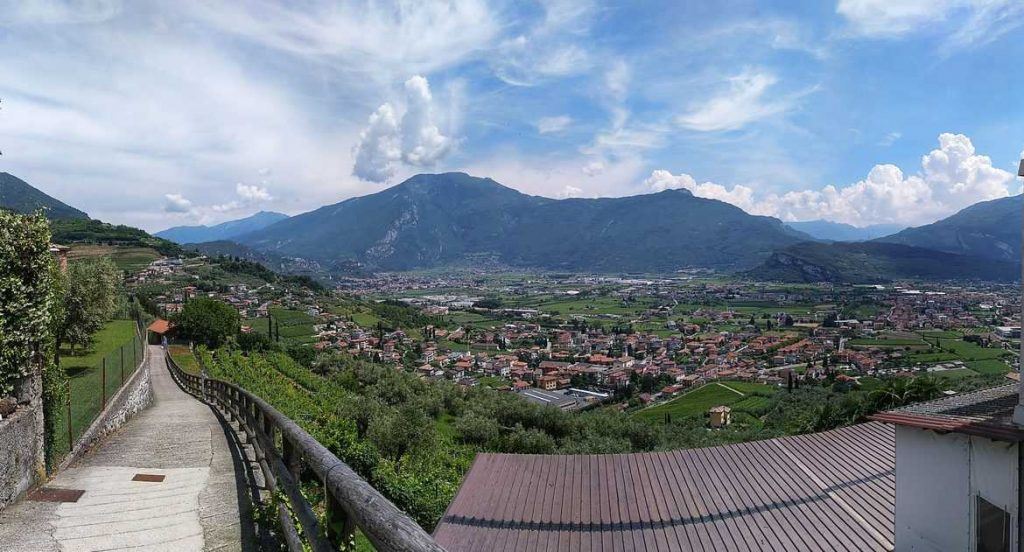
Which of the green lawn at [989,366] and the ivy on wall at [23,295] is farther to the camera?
the green lawn at [989,366]

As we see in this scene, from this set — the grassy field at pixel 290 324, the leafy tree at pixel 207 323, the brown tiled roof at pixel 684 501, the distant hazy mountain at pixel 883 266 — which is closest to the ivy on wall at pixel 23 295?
the brown tiled roof at pixel 684 501

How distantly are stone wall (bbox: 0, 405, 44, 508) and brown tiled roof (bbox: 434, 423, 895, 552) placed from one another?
5.34m

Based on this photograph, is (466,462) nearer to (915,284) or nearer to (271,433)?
(271,433)

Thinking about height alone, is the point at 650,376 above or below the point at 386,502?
below

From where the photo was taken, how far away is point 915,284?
15738 cm

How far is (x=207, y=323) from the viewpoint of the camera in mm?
35250

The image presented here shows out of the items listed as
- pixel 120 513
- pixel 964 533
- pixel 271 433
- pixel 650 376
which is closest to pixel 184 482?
pixel 120 513

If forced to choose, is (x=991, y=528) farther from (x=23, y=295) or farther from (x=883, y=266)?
(x=883, y=266)

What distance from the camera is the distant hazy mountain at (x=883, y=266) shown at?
6732 inches

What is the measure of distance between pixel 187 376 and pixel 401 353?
49701mm

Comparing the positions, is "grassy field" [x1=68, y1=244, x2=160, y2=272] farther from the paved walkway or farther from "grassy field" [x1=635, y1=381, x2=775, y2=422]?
the paved walkway

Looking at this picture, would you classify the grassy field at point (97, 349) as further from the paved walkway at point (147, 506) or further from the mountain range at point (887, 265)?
the mountain range at point (887, 265)

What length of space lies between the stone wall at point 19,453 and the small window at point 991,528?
9.54 meters

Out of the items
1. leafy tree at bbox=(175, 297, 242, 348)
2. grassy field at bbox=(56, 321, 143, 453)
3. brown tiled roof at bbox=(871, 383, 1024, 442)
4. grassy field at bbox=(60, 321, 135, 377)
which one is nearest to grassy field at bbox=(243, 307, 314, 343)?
leafy tree at bbox=(175, 297, 242, 348)
